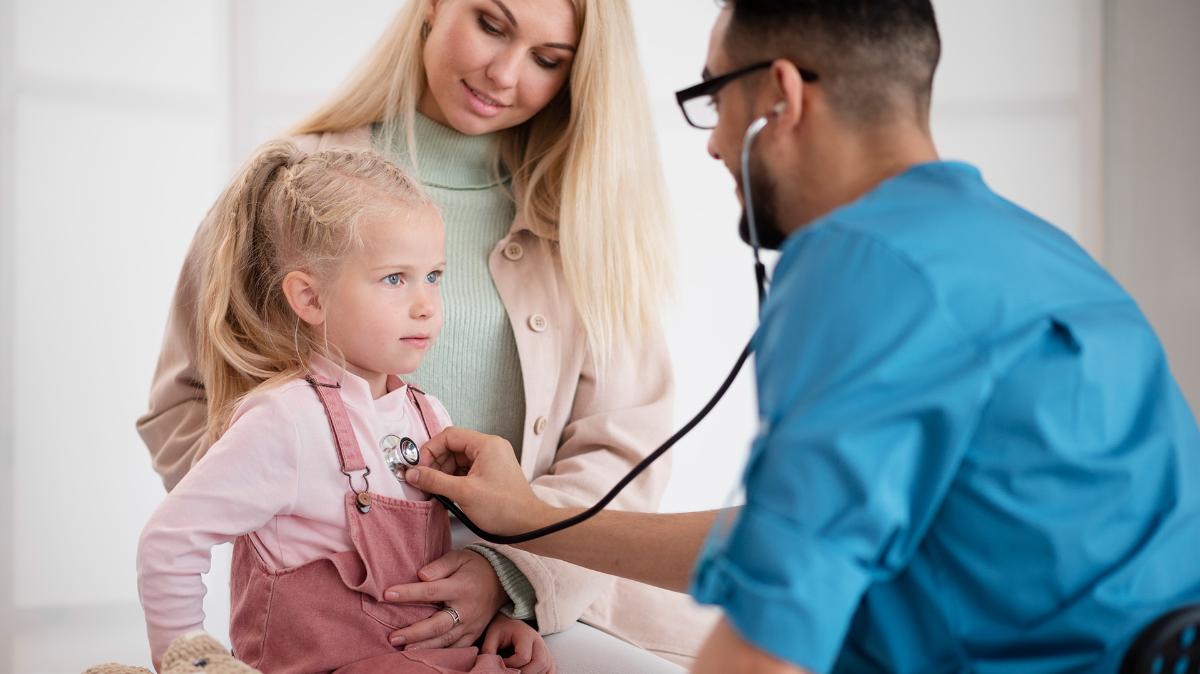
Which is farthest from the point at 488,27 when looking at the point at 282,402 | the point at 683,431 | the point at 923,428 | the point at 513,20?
the point at 923,428

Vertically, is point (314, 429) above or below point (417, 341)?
below

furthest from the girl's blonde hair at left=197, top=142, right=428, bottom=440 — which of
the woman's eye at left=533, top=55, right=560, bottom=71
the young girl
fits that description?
the woman's eye at left=533, top=55, right=560, bottom=71

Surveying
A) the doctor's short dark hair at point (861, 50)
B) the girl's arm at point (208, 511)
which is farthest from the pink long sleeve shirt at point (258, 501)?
the doctor's short dark hair at point (861, 50)

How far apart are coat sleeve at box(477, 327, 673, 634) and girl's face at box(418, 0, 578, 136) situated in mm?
449

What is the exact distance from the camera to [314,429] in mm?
1553

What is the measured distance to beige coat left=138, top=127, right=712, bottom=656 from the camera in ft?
6.37

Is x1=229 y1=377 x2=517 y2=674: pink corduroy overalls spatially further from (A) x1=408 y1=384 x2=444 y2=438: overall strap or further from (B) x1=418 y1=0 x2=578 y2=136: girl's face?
(B) x1=418 y1=0 x2=578 y2=136: girl's face

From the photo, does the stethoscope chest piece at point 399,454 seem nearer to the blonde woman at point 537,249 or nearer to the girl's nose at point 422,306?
the girl's nose at point 422,306

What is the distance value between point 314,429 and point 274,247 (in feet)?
0.93

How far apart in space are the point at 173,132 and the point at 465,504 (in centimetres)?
225

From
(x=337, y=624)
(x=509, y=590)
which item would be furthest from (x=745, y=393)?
(x=337, y=624)

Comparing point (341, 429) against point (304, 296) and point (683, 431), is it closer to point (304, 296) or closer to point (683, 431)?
point (304, 296)

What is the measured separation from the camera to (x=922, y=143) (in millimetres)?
1215

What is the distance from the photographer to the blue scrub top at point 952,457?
92 centimetres
